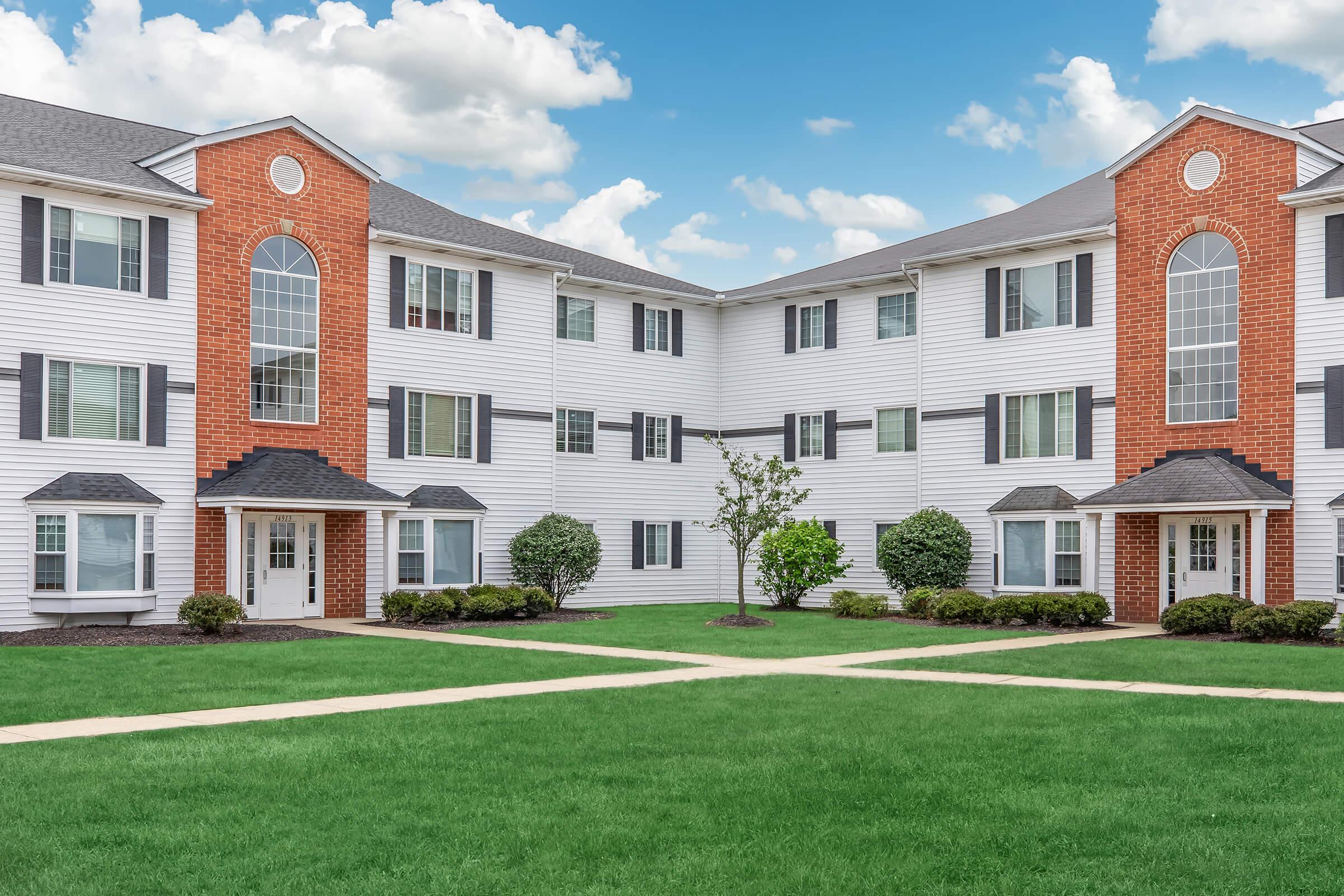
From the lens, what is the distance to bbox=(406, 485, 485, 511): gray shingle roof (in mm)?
28531

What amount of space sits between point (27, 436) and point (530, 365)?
1159 cm

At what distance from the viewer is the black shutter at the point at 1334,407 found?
2444cm

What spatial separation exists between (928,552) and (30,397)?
18917 millimetres

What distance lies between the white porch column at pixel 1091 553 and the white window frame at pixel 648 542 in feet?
37.3

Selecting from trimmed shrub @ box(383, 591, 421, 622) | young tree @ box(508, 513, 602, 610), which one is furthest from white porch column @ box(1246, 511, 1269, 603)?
trimmed shrub @ box(383, 591, 421, 622)

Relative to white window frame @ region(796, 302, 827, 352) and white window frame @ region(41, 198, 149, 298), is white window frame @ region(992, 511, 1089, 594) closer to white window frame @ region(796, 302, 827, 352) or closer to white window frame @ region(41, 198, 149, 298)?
white window frame @ region(796, 302, 827, 352)

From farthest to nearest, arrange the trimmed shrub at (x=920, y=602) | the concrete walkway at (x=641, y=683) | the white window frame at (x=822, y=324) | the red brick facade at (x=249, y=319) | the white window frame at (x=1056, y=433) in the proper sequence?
the white window frame at (x=822, y=324)
the white window frame at (x=1056, y=433)
the trimmed shrub at (x=920, y=602)
the red brick facade at (x=249, y=319)
the concrete walkway at (x=641, y=683)

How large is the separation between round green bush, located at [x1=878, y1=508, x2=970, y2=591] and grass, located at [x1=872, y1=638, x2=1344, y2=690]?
318 inches

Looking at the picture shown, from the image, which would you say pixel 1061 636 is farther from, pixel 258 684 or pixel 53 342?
pixel 53 342

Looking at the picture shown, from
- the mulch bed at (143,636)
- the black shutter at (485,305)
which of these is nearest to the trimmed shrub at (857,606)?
the black shutter at (485,305)

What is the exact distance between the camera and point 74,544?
76.7 ft

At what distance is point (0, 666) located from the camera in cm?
1656

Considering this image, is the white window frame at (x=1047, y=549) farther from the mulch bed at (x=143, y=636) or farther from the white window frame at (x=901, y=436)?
the mulch bed at (x=143, y=636)

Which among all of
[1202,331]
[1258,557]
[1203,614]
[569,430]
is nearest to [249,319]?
[569,430]
